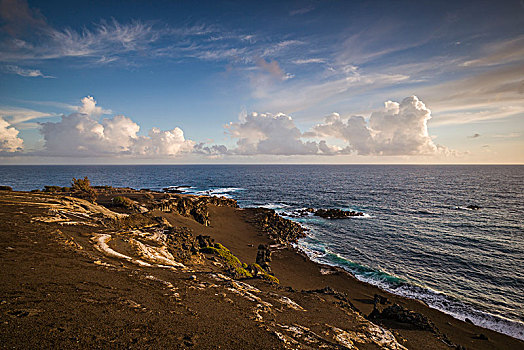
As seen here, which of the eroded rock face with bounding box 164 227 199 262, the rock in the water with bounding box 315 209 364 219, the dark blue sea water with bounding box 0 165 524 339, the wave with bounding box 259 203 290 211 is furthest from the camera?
the wave with bounding box 259 203 290 211

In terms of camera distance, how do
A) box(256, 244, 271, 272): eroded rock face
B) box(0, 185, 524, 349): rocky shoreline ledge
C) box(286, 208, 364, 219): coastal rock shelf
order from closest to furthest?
box(0, 185, 524, 349): rocky shoreline ledge, box(256, 244, 271, 272): eroded rock face, box(286, 208, 364, 219): coastal rock shelf

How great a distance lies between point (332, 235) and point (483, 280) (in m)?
24.8

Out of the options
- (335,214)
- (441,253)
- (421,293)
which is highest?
(335,214)

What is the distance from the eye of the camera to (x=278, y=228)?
52.4m

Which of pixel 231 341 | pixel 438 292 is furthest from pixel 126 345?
pixel 438 292

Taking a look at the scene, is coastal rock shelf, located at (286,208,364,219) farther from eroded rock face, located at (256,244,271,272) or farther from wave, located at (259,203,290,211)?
eroded rock face, located at (256,244,271,272)

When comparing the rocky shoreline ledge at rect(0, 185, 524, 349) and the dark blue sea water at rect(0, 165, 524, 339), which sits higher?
the rocky shoreline ledge at rect(0, 185, 524, 349)

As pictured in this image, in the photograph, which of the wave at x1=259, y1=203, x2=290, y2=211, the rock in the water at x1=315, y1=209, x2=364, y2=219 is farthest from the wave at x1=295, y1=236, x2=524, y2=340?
the wave at x1=259, y1=203, x2=290, y2=211

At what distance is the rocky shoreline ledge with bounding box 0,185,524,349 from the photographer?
26.9ft

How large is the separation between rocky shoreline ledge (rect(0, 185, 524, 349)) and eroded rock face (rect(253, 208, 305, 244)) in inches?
861

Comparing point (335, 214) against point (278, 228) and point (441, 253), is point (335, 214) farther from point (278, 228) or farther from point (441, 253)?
point (441, 253)

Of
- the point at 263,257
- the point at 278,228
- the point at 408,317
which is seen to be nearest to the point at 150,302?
the point at 408,317

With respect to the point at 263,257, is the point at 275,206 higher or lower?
lower

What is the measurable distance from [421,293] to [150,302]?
3224 cm
